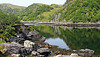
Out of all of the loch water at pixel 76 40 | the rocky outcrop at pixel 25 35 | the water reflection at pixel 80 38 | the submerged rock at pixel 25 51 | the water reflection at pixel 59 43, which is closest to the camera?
the submerged rock at pixel 25 51

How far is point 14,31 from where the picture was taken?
66.4m

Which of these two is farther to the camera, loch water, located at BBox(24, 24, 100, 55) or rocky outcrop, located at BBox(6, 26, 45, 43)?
rocky outcrop, located at BBox(6, 26, 45, 43)

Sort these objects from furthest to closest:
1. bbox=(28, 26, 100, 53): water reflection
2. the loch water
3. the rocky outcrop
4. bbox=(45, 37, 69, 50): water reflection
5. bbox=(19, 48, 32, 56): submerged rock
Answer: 1. the rocky outcrop
2. bbox=(45, 37, 69, 50): water reflection
3. bbox=(28, 26, 100, 53): water reflection
4. the loch water
5. bbox=(19, 48, 32, 56): submerged rock

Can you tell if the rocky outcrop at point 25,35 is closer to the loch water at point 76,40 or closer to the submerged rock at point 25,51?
the loch water at point 76,40

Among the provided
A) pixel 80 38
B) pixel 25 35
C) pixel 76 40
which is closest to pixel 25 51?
pixel 25 35

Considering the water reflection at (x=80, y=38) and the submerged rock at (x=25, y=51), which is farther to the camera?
the water reflection at (x=80, y=38)

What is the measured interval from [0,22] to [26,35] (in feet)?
56.3

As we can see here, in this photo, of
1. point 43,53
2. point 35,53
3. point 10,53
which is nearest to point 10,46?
point 10,53

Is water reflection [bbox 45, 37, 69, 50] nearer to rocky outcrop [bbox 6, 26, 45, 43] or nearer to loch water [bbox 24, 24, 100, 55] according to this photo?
loch water [bbox 24, 24, 100, 55]

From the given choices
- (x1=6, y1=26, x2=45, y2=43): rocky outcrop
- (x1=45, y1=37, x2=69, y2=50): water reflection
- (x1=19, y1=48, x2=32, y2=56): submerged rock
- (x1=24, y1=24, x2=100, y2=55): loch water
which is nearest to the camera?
(x1=19, y1=48, x2=32, y2=56): submerged rock

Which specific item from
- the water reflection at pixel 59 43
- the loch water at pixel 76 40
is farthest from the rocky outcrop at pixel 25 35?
the water reflection at pixel 59 43

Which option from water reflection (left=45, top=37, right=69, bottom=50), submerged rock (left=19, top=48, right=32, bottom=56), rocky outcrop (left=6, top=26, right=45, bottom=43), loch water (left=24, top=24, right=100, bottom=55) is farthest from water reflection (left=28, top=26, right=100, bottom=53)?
submerged rock (left=19, top=48, right=32, bottom=56)

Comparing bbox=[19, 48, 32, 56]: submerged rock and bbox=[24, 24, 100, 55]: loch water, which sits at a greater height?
bbox=[19, 48, 32, 56]: submerged rock

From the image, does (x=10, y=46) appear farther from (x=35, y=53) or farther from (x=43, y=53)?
(x=43, y=53)
